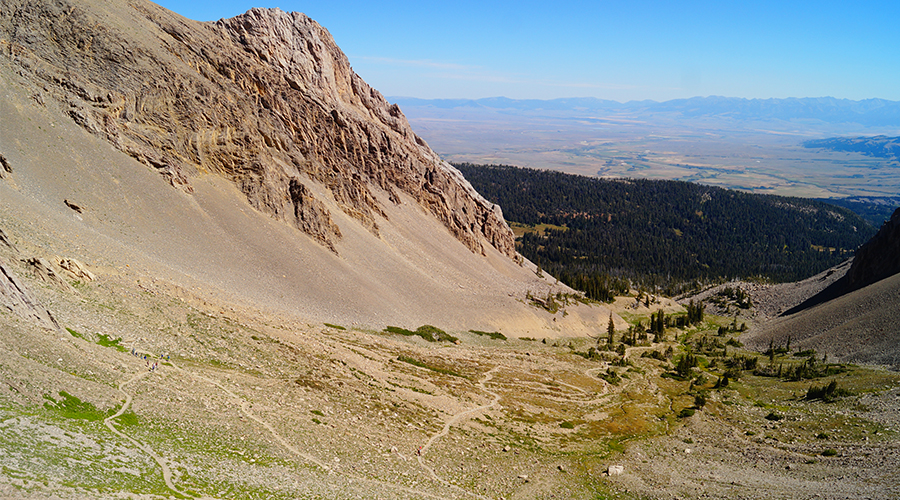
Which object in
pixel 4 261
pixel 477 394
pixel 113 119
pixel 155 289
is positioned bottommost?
pixel 477 394

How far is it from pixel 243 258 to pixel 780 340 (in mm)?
89073

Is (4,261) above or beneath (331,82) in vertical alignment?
beneath

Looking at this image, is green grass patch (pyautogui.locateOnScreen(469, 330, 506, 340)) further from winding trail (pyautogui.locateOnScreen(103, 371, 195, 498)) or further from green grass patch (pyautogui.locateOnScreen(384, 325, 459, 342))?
winding trail (pyautogui.locateOnScreen(103, 371, 195, 498))

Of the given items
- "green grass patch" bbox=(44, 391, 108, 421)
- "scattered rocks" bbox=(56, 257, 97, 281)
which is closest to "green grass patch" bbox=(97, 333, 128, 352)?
"green grass patch" bbox=(44, 391, 108, 421)

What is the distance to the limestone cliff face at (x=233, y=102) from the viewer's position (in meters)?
63.2

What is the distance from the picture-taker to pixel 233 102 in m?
79.0

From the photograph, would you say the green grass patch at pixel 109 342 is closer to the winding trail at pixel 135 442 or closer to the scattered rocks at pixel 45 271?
the winding trail at pixel 135 442

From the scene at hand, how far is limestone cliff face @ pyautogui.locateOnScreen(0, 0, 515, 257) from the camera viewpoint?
63250 mm

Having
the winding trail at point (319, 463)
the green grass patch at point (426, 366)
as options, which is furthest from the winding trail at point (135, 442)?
the green grass patch at point (426, 366)

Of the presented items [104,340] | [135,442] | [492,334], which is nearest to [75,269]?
[104,340]

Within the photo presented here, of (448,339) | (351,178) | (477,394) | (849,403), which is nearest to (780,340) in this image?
(849,403)

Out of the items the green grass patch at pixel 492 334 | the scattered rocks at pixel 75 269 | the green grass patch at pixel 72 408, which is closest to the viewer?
the green grass patch at pixel 72 408

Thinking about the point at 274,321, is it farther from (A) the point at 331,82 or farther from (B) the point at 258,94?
(A) the point at 331,82

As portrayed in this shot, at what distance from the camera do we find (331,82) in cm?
10819
